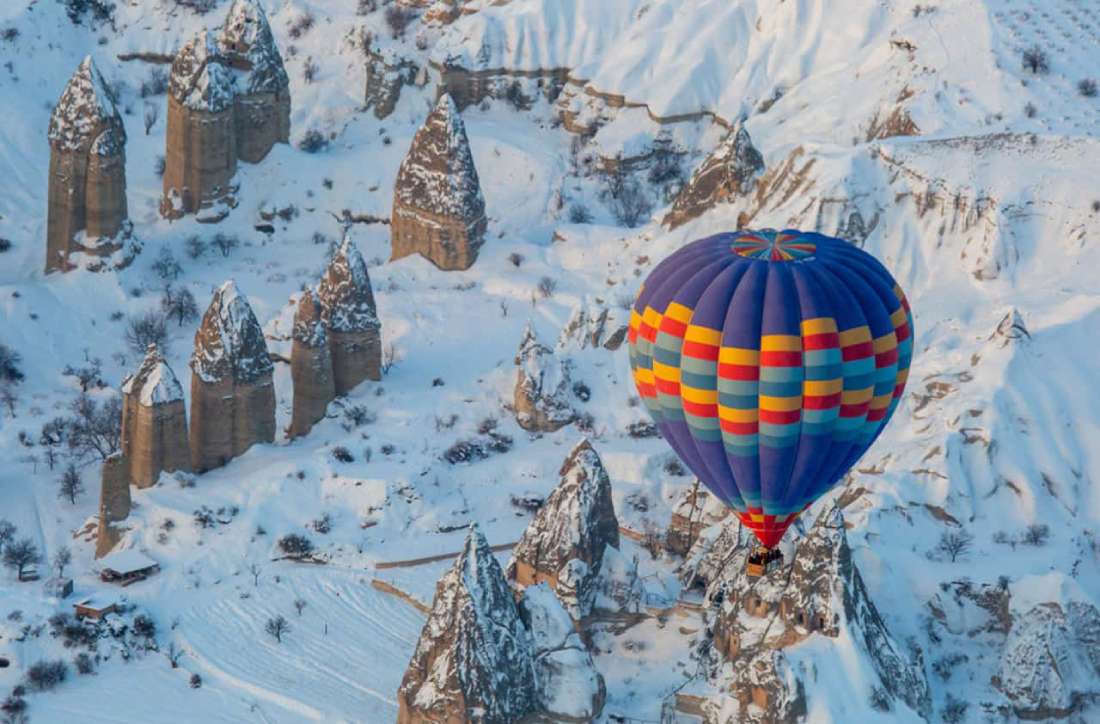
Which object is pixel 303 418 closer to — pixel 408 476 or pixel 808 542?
pixel 408 476

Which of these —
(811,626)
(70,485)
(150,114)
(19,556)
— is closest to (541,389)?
(70,485)

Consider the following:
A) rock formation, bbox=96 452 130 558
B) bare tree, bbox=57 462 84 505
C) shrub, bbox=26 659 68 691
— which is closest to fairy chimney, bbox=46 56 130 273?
bare tree, bbox=57 462 84 505

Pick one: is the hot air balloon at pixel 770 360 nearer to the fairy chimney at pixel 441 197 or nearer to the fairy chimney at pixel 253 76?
the fairy chimney at pixel 441 197

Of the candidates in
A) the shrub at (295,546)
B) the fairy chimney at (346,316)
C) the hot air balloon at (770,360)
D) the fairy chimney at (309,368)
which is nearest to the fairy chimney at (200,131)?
the fairy chimney at (346,316)

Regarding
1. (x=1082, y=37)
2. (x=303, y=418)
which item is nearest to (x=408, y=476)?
(x=303, y=418)

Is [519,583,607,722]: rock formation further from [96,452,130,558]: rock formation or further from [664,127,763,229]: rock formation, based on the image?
[664,127,763,229]: rock formation

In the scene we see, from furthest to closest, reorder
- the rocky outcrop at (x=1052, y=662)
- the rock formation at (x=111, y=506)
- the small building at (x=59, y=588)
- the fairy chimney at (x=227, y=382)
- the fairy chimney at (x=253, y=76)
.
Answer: the fairy chimney at (x=253, y=76) < the fairy chimney at (x=227, y=382) < the rock formation at (x=111, y=506) < the small building at (x=59, y=588) < the rocky outcrop at (x=1052, y=662)
